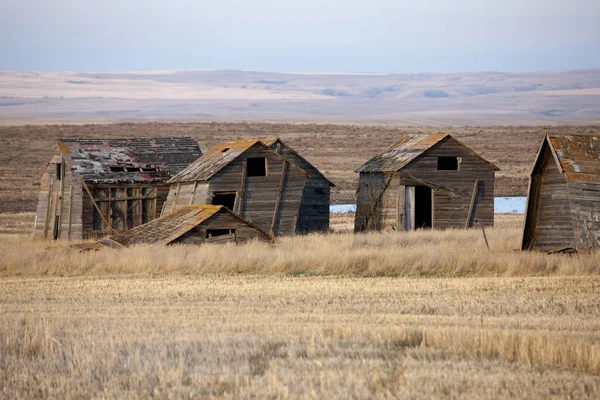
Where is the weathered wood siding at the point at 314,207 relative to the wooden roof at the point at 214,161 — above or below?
below

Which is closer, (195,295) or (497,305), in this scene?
(497,305)

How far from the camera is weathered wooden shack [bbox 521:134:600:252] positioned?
2308 cm

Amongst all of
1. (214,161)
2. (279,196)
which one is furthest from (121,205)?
(279,196)

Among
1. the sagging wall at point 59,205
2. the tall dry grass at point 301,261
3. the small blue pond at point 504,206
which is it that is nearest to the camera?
the tall dry grass at point 301,261

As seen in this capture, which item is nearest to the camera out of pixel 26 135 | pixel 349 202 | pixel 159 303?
pixel 159 303

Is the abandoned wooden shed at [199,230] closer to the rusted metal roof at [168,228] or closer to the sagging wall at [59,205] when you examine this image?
the rusted metal roof at [168,228]

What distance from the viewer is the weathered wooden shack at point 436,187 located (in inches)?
1388

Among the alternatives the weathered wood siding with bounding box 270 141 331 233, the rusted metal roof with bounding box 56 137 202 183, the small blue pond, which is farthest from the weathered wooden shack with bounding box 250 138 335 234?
the small blue pond

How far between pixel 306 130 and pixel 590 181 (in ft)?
242

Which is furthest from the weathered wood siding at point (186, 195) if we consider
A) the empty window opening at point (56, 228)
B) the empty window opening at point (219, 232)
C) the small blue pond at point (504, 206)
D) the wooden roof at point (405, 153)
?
the small blue pond at point (504, 206)

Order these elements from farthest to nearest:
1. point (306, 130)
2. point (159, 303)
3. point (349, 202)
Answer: point (306, 130) → point (349, 202) → point (159, 303)

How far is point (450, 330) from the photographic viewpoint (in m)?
12.0

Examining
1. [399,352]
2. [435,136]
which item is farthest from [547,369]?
[435,136]

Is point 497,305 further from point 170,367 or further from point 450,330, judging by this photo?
point 170,367
